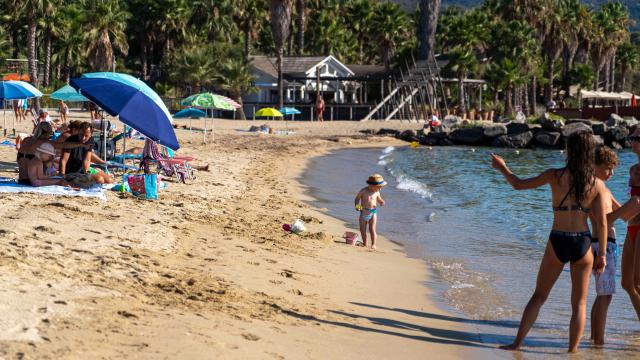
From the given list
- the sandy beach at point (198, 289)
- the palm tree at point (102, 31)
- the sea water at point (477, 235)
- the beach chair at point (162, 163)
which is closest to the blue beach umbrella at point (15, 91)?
the sea water at point (477, 235)

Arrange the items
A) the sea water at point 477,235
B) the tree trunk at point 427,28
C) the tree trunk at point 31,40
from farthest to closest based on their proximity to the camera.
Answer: the tree trunk at point 427,28 < the tree trunk at point 31,40 < the sea water at point 477,235

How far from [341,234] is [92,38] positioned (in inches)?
1621

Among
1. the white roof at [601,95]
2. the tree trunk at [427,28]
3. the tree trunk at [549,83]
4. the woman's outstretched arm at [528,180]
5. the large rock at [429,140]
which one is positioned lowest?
the large rock at [429,140]

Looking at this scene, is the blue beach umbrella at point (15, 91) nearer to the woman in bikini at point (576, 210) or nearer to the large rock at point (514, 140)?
the woman in bikini at point (576, 210)

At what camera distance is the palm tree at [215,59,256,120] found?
2099 inches

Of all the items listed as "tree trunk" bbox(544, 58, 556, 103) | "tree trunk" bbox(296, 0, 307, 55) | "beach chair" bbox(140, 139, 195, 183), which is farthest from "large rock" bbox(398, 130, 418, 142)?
"tree trunk" bbox(544, 58, 556, 103)

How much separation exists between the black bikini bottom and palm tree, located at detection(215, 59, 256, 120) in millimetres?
47215

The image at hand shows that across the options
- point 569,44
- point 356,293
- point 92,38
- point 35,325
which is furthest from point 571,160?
point 569,44

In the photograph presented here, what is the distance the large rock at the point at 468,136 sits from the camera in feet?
151

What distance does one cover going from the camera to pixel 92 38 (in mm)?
50344

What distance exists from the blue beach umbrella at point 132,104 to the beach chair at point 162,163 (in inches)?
97.0

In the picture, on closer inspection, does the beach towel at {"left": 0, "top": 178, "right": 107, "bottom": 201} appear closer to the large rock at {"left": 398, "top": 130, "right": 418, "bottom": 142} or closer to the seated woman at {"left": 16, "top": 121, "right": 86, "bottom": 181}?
the seated woman at {"left": 16, "top": 121, "right": 86, "bottom": 181}

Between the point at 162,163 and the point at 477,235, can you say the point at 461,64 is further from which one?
the point at 477,235

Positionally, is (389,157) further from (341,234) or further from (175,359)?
(175,359)
